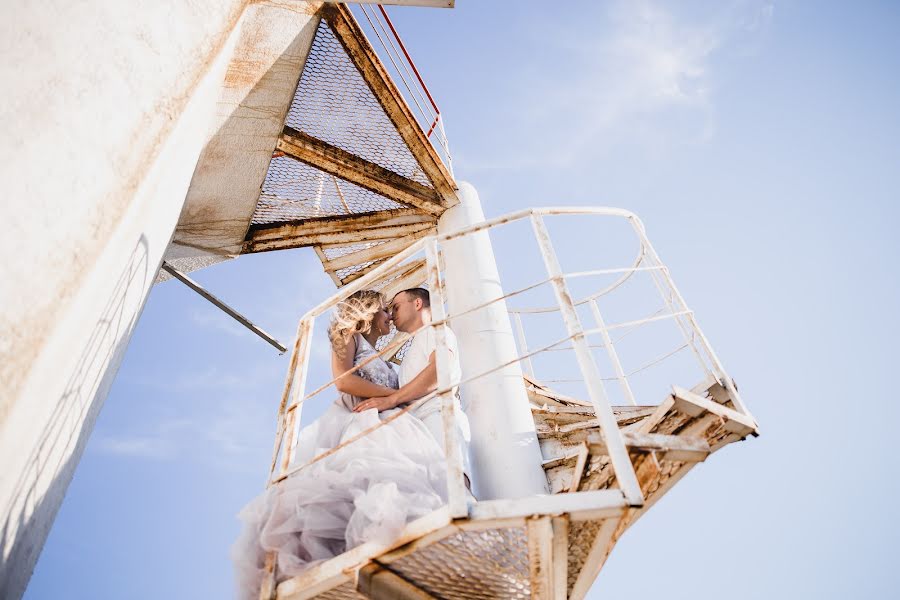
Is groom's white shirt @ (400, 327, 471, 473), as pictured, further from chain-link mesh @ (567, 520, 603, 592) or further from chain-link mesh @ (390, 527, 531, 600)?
chain-link mesh @ (567, 520, 603, 592)

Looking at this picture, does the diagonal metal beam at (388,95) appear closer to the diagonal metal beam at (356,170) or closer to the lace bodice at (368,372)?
the diagonal metal beam at (356,170)

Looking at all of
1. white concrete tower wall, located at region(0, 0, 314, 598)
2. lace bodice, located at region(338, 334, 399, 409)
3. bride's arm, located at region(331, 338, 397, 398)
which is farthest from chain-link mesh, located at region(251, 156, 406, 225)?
bride's arm, located at region(331, 338, 397, 398)

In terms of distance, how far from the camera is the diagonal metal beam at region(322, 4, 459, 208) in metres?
4.18

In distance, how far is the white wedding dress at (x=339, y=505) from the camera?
8.46 feet

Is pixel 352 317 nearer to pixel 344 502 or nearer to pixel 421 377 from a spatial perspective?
pixel 421 377

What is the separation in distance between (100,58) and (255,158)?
2.41m

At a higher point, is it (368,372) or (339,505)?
(368,372)

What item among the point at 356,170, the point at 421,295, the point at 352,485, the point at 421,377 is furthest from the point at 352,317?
the point at 356,170

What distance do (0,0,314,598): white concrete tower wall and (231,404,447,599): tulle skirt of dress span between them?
102 centimetres

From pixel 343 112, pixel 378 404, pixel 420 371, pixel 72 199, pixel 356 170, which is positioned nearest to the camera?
pixel 72 199

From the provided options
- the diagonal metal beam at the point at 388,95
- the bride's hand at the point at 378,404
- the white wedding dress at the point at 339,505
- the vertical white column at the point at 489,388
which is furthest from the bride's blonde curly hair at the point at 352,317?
the diagonal metal beam at the point at 388,95

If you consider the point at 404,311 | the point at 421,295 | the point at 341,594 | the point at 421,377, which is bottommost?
the point at 341,594

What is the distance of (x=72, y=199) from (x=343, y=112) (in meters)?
3.05

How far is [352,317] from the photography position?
4.07 m
